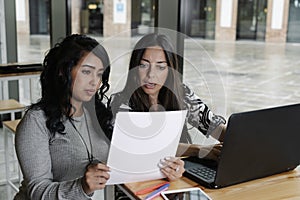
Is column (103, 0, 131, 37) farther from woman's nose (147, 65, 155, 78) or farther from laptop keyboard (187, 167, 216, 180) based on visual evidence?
laptop keyboard (187, 167, 216, 180)

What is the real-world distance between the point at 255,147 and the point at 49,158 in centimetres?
64

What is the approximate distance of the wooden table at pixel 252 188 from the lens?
49.3 inches

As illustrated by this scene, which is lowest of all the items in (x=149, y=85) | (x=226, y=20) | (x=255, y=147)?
(x=255, y=147)

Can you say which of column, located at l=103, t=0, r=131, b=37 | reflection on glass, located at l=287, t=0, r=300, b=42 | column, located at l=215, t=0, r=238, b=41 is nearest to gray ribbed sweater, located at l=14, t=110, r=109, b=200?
reflection on glass, located at l=287, t=0, r=300, b=42

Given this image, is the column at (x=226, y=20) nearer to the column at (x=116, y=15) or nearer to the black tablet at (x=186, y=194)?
the column at (x=116, y=15)

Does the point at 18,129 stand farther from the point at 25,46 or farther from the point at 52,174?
the point at 25,46

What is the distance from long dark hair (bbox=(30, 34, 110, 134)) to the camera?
4.26 ft

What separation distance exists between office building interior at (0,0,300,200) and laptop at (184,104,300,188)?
0.27m

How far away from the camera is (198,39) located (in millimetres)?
2893

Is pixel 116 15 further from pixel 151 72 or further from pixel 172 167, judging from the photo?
pixel 172 167

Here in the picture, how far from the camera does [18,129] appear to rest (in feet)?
4.13

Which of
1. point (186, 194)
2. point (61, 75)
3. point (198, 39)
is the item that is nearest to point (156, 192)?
Result: point (186, 194)

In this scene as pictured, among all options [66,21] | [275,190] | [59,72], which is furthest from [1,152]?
[275,190]

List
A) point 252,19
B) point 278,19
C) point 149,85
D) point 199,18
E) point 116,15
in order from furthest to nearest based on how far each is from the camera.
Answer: point 116,15 < point 252,19 < point 199,18 < point 278,19 < point 149,85
